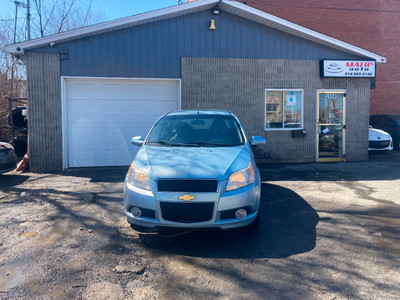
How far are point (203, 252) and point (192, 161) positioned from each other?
1.17 m

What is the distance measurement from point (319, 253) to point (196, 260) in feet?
4.93

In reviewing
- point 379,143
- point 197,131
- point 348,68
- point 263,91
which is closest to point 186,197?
point 197,131

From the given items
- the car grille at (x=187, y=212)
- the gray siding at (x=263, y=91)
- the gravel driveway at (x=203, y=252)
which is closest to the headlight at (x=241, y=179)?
the car grille at (x=187, y=212)

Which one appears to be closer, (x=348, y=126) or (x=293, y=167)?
(x=293, y=167)

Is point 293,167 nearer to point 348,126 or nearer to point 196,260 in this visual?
point 348,126

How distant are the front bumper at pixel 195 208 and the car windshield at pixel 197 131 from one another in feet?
4.12

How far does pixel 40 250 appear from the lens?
4086 mm

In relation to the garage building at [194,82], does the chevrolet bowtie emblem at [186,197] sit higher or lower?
lower

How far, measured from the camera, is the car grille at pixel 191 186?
3.97 metres

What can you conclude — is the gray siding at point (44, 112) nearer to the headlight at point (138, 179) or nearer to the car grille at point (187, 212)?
the headlight at point (138, 179)

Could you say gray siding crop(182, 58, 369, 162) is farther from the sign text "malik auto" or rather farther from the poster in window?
the poster in window

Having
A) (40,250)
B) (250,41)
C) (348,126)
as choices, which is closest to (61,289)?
(40,250)

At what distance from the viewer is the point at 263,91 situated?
1061cm

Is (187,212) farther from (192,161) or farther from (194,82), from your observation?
(194,82)
